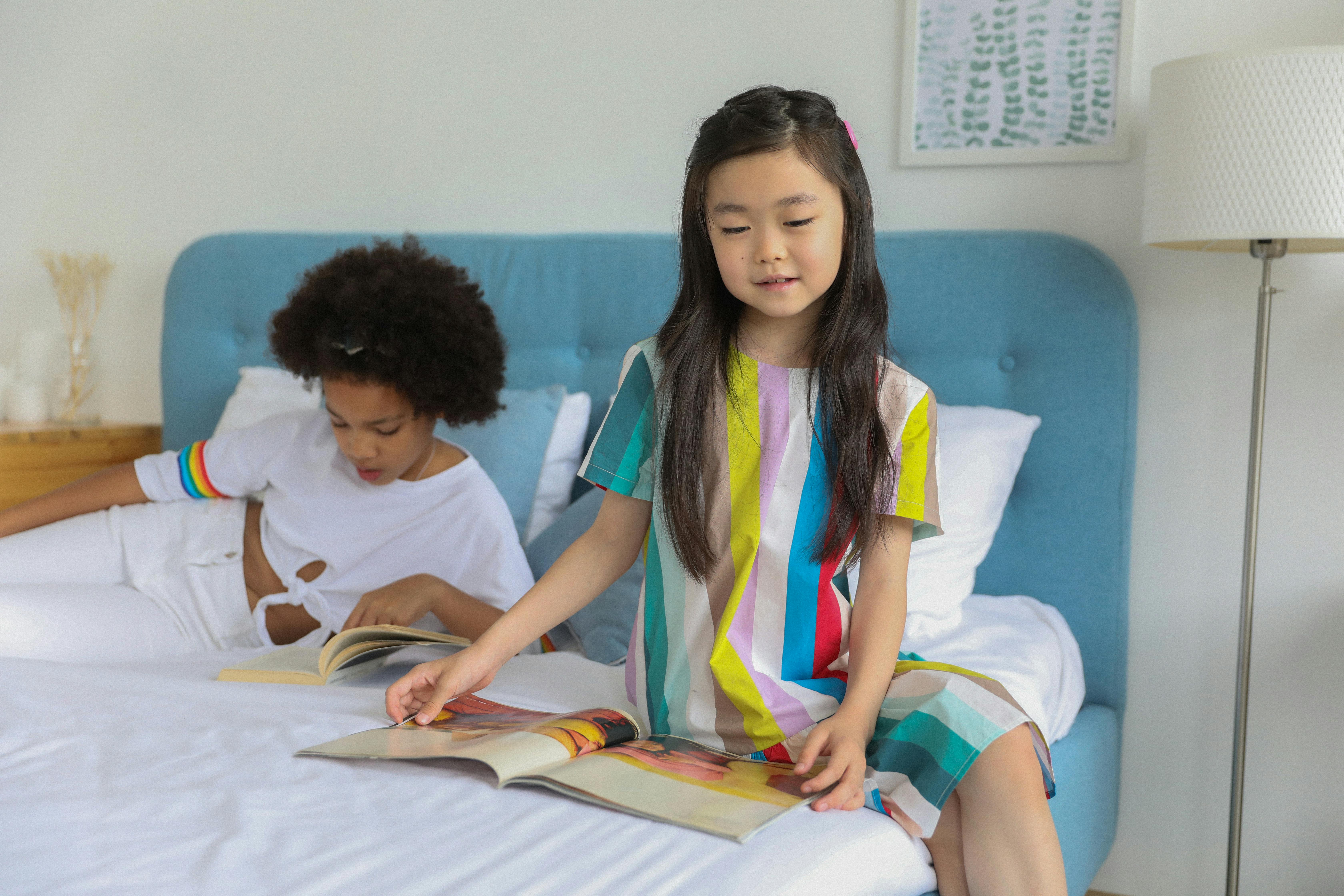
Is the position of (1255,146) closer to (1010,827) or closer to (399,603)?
(1010,827)

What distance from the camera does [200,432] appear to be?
2.33 metres

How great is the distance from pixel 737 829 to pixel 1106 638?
3.59ft

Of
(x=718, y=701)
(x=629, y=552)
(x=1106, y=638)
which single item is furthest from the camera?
(x=1106, y=638)

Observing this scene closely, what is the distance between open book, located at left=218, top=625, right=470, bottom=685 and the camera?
1.27 metres

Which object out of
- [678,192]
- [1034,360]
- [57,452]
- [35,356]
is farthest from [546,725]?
[35,356]

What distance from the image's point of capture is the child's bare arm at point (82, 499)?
1742 millimetres

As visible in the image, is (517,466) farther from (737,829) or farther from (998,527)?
(737,829)

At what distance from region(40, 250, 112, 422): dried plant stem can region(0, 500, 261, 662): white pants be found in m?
1.01

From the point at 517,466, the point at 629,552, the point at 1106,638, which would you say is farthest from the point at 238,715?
the point at 1106,638

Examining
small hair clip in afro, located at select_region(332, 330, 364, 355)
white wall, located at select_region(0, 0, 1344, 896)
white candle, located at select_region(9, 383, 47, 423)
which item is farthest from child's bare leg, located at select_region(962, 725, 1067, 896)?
white candle, located at select_region(9, 383, 47, 423)

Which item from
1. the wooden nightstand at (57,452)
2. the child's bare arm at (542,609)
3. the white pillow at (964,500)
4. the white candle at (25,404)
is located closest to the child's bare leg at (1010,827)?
the child's bare arm at (542,609)

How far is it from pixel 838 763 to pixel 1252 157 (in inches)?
40.5

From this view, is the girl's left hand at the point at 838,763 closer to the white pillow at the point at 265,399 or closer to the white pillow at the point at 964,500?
the white pillow at the point at 964,500

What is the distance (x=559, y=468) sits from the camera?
190cm
